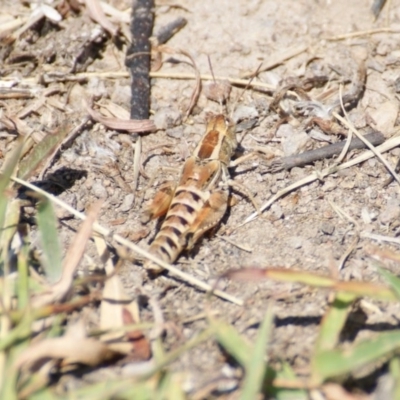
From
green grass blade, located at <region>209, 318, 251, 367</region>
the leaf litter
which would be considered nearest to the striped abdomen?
the leaf litter

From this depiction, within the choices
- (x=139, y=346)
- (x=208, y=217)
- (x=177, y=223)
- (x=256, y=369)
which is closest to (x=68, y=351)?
(x=139, y=346)

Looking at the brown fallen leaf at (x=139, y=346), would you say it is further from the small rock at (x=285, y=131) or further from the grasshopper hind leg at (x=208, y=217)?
the small rock at (x=285, y=131)

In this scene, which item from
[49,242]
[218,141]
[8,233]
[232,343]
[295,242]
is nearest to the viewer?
[232,343]

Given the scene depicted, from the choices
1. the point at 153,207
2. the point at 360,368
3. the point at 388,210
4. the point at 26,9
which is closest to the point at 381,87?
the point at 388,210

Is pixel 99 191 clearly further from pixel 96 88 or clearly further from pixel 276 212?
pixel 276 212

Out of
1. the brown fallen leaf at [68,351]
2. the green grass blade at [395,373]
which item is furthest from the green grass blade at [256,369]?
the brown fallen leaf at [68,351]

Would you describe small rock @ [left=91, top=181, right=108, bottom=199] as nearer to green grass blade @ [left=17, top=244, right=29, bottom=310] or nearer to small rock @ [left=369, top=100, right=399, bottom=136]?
green grass blade @ [left=17, top=244, right=29, bottom=310]

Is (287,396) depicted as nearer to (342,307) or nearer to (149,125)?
(342,307)
